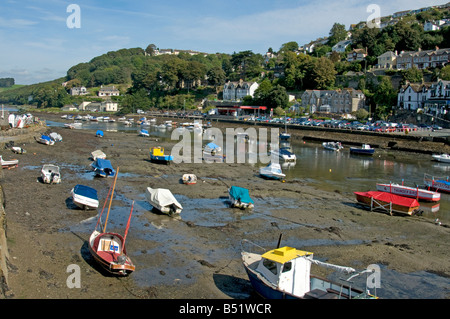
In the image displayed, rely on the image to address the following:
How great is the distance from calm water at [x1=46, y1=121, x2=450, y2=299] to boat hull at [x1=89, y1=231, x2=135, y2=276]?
24.6 inches

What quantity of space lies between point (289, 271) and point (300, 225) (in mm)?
8734

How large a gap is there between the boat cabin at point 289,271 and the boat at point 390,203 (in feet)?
42.8

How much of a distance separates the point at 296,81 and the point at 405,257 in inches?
3500

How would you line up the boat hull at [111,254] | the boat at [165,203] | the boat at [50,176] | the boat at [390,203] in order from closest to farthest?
the boat hull at [111,254], the boat at [165,203], the boat at [390,203], the boat at [50,176]

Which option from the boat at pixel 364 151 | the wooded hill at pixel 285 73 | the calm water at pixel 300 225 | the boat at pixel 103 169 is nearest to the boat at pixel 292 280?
the calm water at pixel 300 225

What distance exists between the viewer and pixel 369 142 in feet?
175

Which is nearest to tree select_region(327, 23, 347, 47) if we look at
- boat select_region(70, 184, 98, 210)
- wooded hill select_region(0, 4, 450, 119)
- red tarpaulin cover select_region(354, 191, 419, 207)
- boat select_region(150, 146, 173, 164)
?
wooded hill select_region(0, 4, 450, 119)

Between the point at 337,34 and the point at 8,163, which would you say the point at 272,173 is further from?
the point at 337,34

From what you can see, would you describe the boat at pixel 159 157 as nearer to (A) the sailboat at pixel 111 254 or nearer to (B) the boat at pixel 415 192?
(B) the boat at pixel 415 192

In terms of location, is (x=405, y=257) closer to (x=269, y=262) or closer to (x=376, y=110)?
(x=269, y=262)

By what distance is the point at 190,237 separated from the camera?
1723 centimetres

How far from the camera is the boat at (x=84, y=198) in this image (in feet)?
65.3

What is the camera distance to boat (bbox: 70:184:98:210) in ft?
65.3
